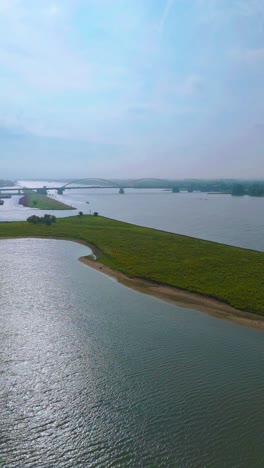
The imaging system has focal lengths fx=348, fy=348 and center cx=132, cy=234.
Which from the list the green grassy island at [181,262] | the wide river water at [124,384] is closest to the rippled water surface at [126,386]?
the wide river water at [124,384]

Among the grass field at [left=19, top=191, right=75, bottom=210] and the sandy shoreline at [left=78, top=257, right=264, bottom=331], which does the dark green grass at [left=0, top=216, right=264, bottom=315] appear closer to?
the sandy shoreline at [left=78, top=257, right=264, bottom=331]

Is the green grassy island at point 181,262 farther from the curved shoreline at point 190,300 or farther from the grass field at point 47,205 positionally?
the grass field at point 47,205

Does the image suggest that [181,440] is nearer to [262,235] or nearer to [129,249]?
[129,249]

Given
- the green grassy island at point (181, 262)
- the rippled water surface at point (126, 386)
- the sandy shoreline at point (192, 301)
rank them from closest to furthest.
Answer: the rippled water surface at point (126, 386)
the sandy shoreline at point (192, 301)
the green grassy island at point (181, 262)

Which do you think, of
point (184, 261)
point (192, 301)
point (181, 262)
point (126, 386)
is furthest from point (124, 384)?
point (184, 261)

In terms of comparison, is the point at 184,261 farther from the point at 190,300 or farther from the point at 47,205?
the point at 47,205

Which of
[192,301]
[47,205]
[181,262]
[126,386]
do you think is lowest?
[126,386]

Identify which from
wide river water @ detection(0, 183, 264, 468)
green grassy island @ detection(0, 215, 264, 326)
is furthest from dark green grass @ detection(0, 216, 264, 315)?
wide river water @ detection(0, 183, 264, 468)
